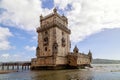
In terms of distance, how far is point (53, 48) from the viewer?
5144 centimetres

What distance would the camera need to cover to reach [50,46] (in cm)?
5306

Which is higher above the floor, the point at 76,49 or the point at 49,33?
the point at 49,33

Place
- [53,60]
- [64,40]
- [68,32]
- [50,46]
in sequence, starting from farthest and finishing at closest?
[68,32] < [64,40] < [50,46] < [53,60]

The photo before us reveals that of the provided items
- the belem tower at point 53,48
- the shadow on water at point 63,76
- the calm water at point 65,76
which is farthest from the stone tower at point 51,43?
the shadow on water at point 63,76

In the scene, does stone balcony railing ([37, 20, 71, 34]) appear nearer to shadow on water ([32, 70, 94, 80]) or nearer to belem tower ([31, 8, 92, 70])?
belem tower ([31, 8, 92, 70])

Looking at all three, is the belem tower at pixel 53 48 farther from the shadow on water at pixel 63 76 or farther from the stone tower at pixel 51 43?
the shadow on water at pixel 63 76

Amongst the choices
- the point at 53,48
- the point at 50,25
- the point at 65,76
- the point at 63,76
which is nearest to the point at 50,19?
the point at 50,25

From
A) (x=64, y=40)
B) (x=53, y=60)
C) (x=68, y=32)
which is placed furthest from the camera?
(x=68, y=32)

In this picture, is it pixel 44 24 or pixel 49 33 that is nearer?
pixel 49 33

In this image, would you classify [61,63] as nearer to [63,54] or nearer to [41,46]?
[63,54]

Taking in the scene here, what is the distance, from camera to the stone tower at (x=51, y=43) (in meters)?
51.2

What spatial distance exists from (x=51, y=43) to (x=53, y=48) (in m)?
2.25

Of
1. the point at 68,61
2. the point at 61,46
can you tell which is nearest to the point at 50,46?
the point at 61,46

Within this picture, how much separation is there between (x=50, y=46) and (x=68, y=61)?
28.7 ft
